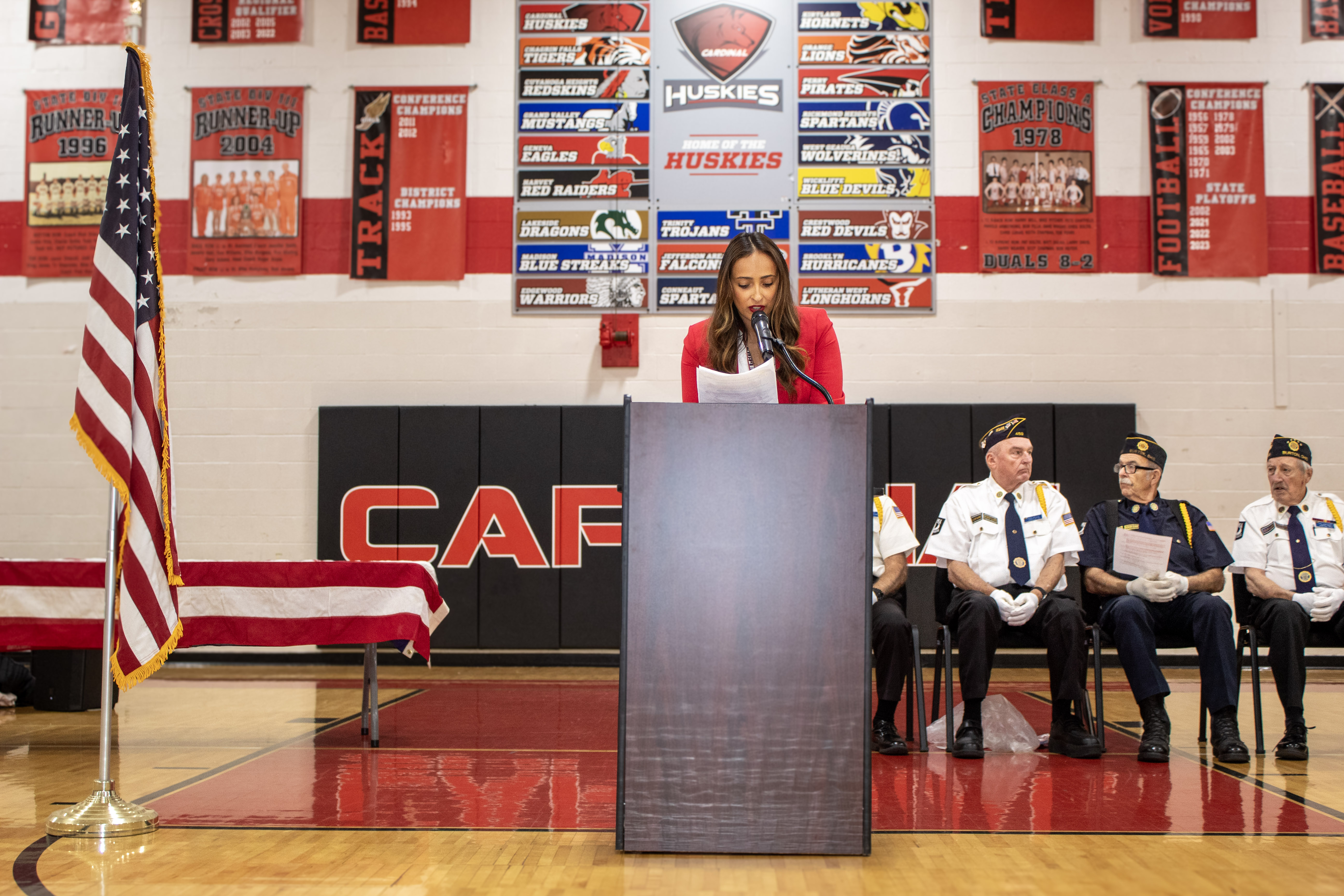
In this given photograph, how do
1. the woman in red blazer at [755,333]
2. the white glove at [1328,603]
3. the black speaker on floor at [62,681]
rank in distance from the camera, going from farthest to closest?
1. the black speaker on floor at [62,681]
2. the white glove at [1328,603]
3. the woman in red blazer at [755,333]

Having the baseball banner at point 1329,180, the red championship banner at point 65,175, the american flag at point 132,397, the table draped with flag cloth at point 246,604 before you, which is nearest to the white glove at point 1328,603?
the table draped with flag cloth at point 246,604

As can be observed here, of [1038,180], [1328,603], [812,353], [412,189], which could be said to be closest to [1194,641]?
[1328,603]

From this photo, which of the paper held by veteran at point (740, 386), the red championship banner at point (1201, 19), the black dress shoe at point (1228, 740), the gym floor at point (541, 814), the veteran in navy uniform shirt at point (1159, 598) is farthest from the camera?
the red championship banner at point (1201, 19)

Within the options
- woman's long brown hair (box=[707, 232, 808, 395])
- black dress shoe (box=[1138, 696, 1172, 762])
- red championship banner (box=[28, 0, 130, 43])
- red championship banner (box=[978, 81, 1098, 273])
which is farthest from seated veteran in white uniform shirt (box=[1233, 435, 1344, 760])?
red championship banner (box=[28, 0, 130, 43])

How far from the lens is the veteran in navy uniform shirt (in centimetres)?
404

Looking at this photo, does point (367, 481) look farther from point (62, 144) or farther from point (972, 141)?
point (972, 141)

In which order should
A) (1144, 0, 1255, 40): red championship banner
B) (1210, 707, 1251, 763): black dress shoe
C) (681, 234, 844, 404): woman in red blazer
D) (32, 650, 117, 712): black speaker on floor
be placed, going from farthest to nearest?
(1144, 0, 1255, 40): red championship banner
(32, 650, 117, 712): black speaker on floor
(1210, 707, 1251, 763): black dress shoe
(681, 234, 844, 404): woman in red blazer

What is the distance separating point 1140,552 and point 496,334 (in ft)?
14.9

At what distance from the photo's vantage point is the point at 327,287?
754 cm

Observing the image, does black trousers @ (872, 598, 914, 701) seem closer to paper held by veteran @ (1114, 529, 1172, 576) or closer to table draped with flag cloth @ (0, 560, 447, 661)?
paper held by veteran @ (1114, 529, 1172, 576)

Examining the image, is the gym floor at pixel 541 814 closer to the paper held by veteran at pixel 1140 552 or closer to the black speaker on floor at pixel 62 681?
the black speaker on floor at pixel 62 681

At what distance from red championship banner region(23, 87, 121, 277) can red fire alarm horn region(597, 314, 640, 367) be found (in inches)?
141

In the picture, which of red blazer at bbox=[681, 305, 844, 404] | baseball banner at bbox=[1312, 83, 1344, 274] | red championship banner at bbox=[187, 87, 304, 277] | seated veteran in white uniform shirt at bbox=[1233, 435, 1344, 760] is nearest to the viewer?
red blazer at bbox=[681, 305, 844, 404]

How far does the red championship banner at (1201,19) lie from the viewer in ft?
24.3
